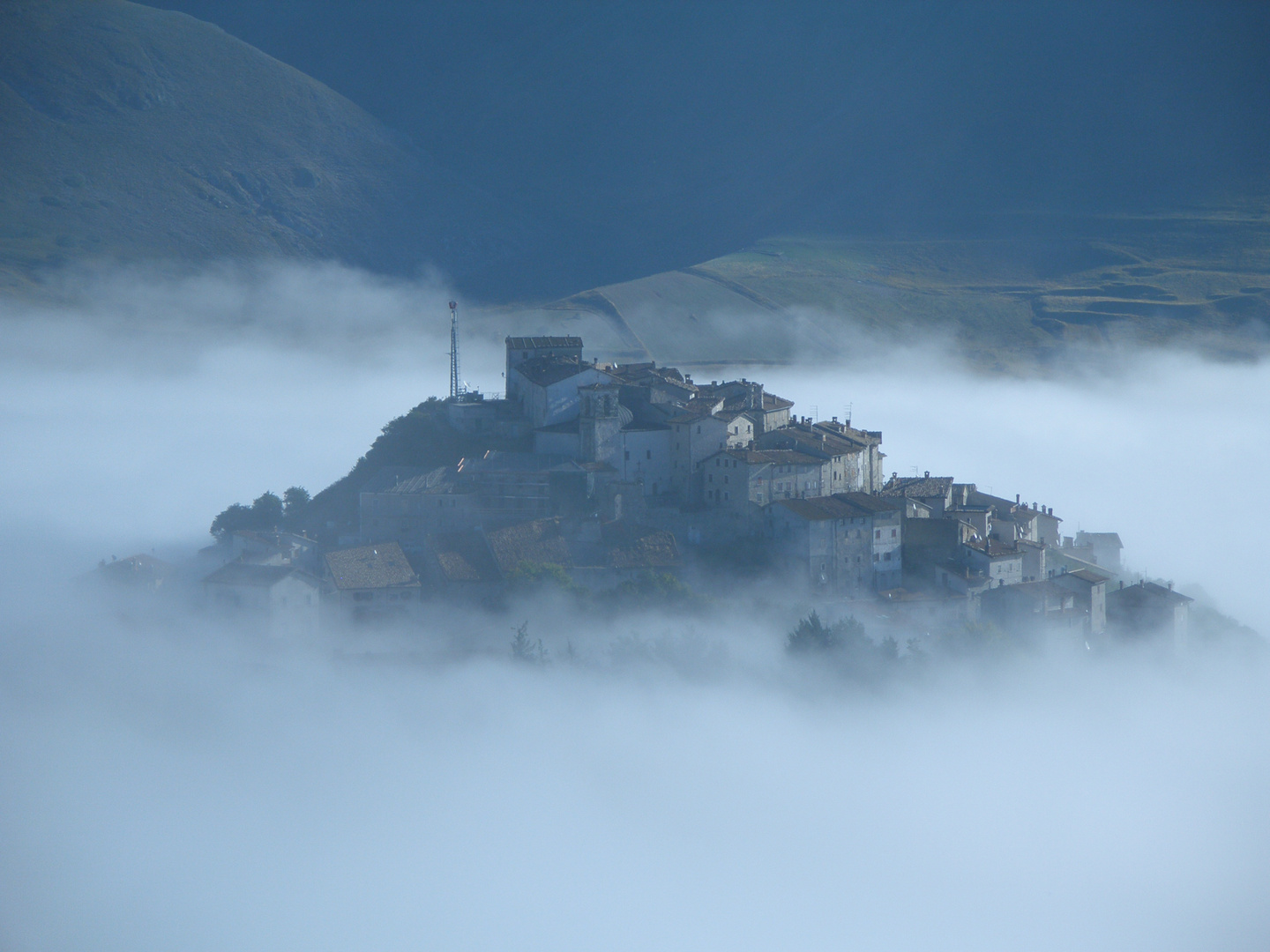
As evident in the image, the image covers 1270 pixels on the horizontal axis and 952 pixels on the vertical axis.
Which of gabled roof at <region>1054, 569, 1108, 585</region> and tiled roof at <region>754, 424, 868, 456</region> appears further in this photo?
gabled roof at <region>1054, 569, 1108, 585</region>

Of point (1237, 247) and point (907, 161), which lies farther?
point (907, 161)

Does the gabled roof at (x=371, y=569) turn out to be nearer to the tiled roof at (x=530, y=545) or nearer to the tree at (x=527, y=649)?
the tiled roof at (x=530, y=545)

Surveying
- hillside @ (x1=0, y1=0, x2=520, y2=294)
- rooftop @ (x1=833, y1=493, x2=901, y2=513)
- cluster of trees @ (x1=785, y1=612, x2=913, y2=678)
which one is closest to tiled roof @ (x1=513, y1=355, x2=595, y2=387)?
rooftop @ (x1=833, y1=493, x2=901, y2=513)

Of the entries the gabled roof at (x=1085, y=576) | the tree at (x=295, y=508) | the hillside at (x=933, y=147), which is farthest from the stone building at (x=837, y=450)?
the hillside at (x=933, y=147)

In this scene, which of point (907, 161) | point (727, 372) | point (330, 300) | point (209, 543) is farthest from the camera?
point (907, 161)

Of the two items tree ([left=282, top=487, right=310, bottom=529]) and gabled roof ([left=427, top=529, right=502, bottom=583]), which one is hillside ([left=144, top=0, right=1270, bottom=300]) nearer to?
tree ([left=282, top=487, right=310, bottom=529])

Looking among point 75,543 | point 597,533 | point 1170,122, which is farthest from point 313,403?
point 1170,122

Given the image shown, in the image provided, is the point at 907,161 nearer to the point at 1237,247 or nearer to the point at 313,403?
the point at 1237,247
